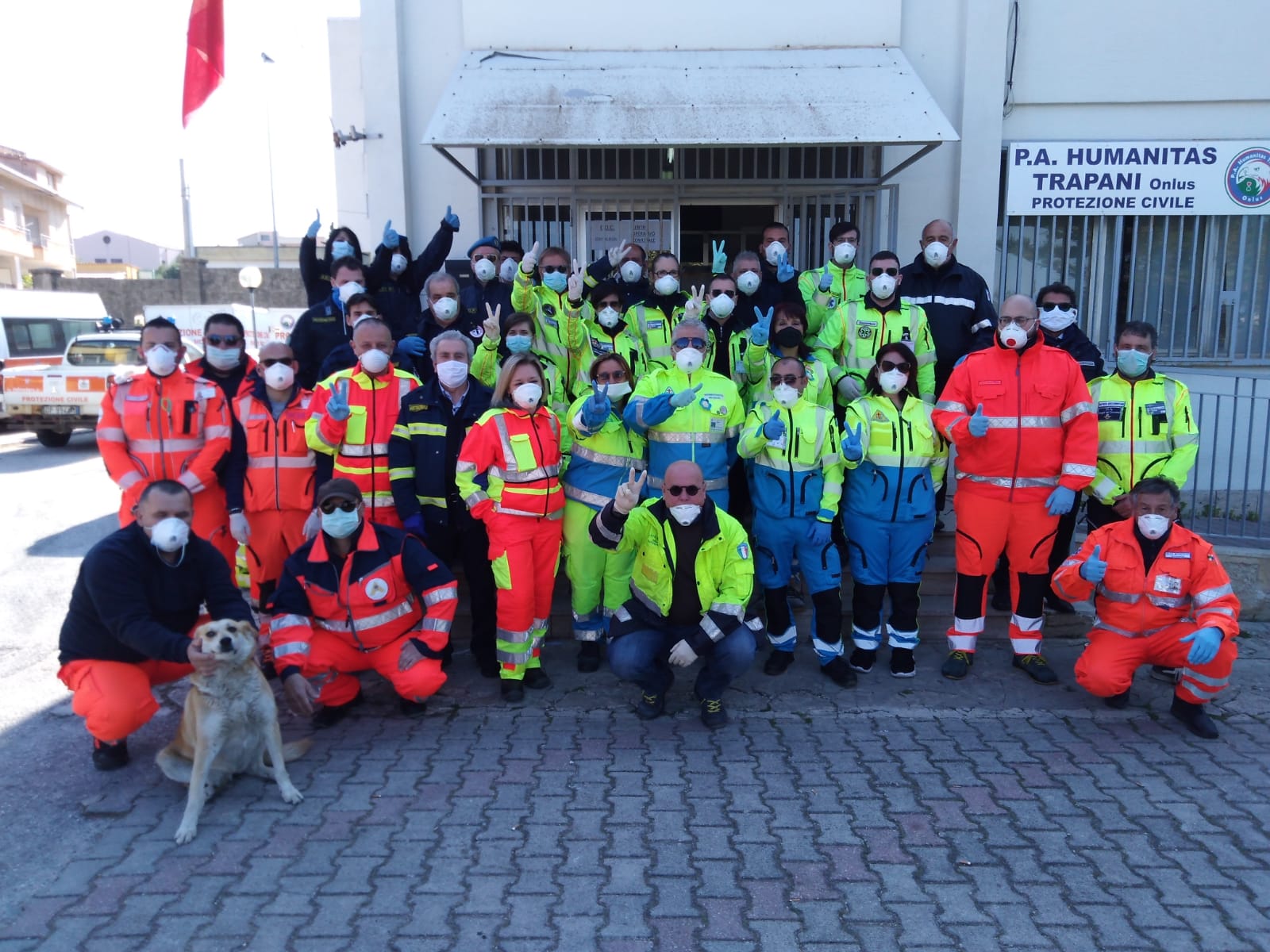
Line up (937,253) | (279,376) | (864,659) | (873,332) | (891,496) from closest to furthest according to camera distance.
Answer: (891,496)
(279,376)
(864,659)
(873,332)
(937,253)

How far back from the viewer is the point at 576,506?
5.05m

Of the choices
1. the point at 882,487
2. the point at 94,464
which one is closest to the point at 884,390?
the point at 882,487

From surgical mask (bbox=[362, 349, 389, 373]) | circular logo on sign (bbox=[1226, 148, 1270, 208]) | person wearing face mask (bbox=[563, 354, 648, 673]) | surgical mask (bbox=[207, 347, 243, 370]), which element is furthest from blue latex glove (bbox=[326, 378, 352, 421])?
circular logo on sign (bbox=[1226, 148, 1270, 208])

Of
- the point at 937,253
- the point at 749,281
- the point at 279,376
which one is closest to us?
the point at 279,376

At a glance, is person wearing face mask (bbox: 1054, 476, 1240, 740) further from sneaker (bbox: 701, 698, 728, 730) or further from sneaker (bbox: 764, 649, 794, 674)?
sneaker (bbox: 701, 698, 728, 730)

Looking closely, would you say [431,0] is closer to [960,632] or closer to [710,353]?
[710,353]

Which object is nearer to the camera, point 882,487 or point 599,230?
point 882,487

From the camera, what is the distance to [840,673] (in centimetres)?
501

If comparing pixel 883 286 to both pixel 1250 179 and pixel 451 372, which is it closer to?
pixel 451 372

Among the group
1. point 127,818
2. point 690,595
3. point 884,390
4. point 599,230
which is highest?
point 599,230

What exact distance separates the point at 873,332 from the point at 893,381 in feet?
2.90

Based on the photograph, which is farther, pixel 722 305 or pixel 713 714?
pixel 722 305

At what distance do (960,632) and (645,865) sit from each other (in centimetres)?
271

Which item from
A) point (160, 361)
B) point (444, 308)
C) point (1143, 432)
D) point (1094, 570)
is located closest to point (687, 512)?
point (1094, 570)
